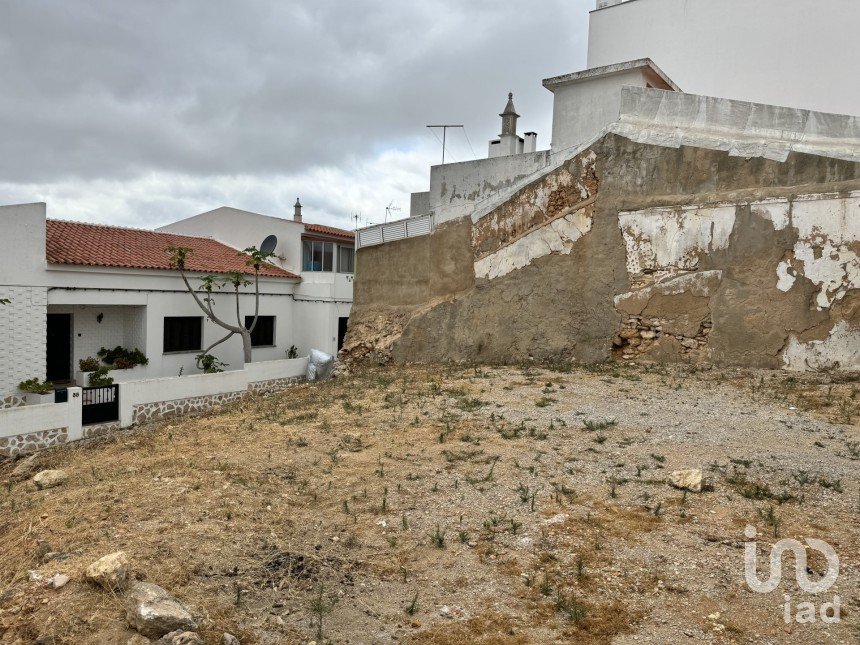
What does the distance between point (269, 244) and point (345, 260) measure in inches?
101

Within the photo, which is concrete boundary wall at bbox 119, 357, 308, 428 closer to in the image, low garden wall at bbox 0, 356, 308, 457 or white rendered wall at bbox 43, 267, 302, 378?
low garden wall at bbox 0, 356, 308, 457

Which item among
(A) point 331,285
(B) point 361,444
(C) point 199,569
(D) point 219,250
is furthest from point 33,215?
(C) point 199,569

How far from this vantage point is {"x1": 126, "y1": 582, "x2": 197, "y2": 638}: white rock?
335 centimetres

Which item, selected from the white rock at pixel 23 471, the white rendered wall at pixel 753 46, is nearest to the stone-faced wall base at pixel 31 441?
the white rock at pixel 23 471

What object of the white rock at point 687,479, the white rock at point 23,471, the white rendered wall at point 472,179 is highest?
the white rendered wall at point 472,179

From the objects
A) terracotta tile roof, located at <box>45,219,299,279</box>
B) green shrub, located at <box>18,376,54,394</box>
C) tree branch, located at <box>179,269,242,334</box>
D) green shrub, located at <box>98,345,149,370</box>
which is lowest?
green shrub, located at <box>18,376,54,394</box>

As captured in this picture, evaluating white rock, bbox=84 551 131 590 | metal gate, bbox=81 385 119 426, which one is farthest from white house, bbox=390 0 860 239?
white rock, bbox=84 551 131 590

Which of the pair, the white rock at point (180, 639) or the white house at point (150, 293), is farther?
the white house at point (150, 293)

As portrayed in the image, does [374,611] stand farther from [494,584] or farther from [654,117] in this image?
[654,117]

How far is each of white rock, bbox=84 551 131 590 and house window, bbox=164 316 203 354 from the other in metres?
13.8

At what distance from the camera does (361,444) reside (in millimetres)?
6918

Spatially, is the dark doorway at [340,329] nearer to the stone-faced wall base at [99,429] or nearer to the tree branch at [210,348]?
the tree branch at [210,348]

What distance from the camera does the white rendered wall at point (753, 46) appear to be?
1462cm

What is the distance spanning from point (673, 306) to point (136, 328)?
1313 centimetres
